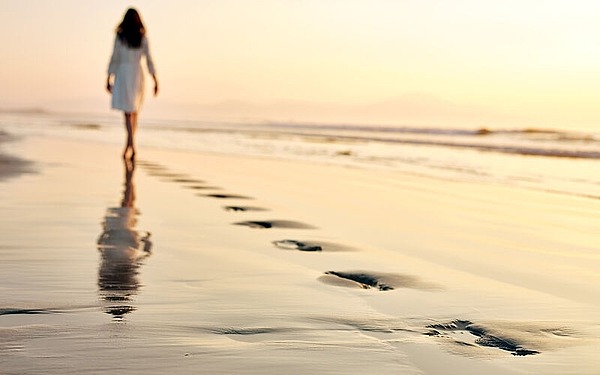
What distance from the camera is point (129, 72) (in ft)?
35.3

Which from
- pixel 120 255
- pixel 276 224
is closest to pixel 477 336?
pixel 120 255

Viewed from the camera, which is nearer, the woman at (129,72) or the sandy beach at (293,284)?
the sandy beach at (293,284)

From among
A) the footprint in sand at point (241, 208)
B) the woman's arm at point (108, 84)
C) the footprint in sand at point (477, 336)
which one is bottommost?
the footprint in sand at point (241, 208)

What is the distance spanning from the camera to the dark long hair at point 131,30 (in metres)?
10.3

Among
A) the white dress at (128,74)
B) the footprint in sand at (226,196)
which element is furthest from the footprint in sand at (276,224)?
the white dress at (128,74)

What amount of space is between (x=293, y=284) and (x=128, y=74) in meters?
8.15

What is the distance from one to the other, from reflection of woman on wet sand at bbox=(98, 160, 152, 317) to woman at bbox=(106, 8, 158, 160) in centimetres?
530

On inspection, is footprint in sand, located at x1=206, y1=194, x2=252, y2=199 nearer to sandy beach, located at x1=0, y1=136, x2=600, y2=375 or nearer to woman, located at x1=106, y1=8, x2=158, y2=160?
sandy beach, located at x1=0, y1=136, x2=600, y2=375

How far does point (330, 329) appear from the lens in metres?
2.38

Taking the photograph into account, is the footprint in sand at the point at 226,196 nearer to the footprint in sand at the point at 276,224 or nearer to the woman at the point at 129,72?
the footprint in sand at the point at 276,224

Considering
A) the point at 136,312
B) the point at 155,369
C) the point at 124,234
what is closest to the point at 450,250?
the point at 124,234

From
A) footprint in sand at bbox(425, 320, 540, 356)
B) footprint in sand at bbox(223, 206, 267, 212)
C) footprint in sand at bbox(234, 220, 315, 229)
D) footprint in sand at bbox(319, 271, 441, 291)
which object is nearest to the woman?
footprint in sand at bbox(223, 206, 267, 212)

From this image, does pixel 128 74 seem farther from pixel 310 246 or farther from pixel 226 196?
pixel 310 246

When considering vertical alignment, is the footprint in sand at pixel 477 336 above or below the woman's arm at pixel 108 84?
below
